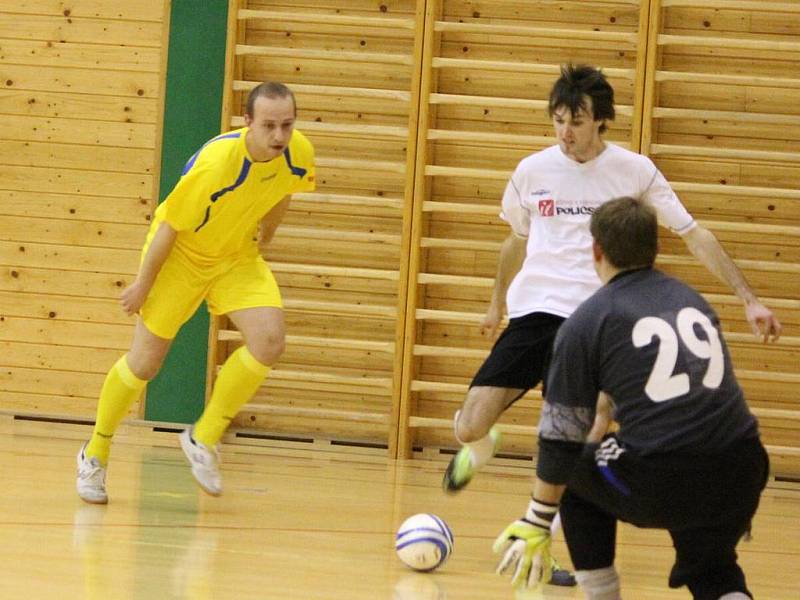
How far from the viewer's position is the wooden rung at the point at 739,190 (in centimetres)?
698

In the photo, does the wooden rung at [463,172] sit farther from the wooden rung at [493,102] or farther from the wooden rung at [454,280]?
the wooden rung at [454,280]

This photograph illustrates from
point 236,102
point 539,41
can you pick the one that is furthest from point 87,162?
point 539,41

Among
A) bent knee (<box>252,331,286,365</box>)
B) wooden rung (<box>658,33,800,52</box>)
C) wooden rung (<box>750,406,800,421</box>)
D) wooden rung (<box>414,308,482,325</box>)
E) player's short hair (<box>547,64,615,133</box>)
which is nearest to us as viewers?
player's short hair (<box>547,64,615,133</box>)

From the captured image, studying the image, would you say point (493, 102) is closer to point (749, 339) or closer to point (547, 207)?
point (749, 339)

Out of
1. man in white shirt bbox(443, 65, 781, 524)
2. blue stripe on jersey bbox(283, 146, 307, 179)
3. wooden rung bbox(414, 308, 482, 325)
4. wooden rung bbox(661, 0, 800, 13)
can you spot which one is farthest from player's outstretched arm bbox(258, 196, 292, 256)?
wooden rung bbox(661, 0, 800, 13)

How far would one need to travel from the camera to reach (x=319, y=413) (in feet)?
24.3

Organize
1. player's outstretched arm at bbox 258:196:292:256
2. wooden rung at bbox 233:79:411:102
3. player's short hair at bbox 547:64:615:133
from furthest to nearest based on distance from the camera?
wooden rung at bbox 233:79:411:102 < player's outstretched arm at bbox 258:196:292:256 < player's short hair at bbox 547:64:615:133

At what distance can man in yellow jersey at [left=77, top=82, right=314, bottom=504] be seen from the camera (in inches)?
185

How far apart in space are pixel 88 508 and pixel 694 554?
2619mm

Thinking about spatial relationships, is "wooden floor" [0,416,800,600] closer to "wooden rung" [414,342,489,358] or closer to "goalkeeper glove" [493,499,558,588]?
"wooden rung" [414,342,489,358]

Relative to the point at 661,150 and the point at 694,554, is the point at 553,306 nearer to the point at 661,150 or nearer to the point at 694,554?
the point at 694,554

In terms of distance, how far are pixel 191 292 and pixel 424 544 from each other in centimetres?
156

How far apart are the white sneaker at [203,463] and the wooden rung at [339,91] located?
2963 mm

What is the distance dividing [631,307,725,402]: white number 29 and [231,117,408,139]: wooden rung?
465 centimetres
